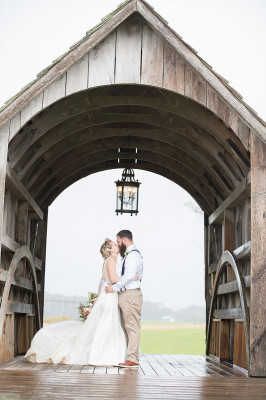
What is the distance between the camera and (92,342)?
8195 mm

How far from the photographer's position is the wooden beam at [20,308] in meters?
8.16

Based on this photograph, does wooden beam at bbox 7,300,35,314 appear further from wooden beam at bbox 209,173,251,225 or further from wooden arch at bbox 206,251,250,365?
wooden beam at bbox 209,173,251,225

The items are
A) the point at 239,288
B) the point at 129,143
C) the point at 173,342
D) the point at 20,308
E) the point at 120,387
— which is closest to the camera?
the point at 120,387

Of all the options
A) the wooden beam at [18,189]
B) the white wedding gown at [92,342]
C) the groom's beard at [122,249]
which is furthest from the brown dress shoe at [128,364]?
the wooden beam at [18,189]

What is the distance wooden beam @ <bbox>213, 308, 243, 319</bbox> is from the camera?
308 inches

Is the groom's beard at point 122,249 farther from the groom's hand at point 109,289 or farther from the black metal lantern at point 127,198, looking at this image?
the black metal lantern at point 127,198

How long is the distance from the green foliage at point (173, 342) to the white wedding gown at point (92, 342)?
53.3 ft

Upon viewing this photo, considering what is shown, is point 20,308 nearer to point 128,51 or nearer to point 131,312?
point 131,312

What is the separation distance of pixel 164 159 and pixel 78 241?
25.1m

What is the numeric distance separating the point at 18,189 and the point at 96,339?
2.17 metres

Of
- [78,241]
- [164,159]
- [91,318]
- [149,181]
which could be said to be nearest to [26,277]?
[91,318]

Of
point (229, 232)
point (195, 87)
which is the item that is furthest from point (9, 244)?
point (229, 232)

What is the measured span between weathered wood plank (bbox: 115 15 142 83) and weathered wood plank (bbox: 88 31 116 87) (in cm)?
6

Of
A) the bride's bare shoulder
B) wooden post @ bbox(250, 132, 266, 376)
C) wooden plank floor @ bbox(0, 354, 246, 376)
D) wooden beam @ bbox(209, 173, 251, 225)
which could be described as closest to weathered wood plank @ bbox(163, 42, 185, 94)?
wooden post @ bbox(250, 132, 266, 376)
